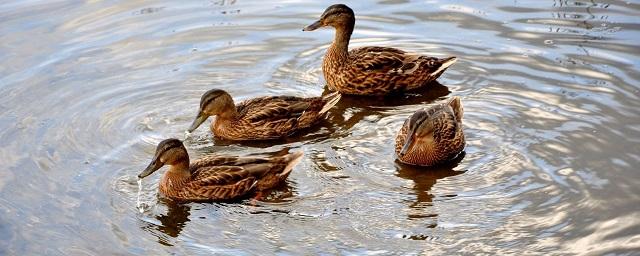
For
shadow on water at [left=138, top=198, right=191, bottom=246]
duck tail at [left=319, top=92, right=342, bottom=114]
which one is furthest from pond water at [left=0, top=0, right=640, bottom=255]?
duck tail at [left=319, top=92, right=342, bottom=114]

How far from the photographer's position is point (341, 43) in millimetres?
11945

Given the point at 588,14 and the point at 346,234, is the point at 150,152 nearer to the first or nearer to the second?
the point at 346,234

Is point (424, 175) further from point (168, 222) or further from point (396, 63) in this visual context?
point (168, 222)

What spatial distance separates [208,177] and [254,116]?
144cm

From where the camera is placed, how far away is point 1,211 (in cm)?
915

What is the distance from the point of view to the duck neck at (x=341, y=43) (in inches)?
467

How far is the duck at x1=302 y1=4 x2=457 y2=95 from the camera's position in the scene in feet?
38.1

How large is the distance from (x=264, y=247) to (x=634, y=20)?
6.42 metres

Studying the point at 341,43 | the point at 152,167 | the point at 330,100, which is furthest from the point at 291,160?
the point at 341,43

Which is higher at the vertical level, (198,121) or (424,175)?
(198,121)

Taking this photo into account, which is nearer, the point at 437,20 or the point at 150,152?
the point at 150,152

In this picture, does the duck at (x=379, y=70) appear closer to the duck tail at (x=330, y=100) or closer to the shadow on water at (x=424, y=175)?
the duck tail at (x=330, y=100)

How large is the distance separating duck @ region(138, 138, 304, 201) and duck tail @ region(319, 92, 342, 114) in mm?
1541

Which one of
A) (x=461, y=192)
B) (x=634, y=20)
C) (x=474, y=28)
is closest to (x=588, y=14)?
(x=634, y=20)
